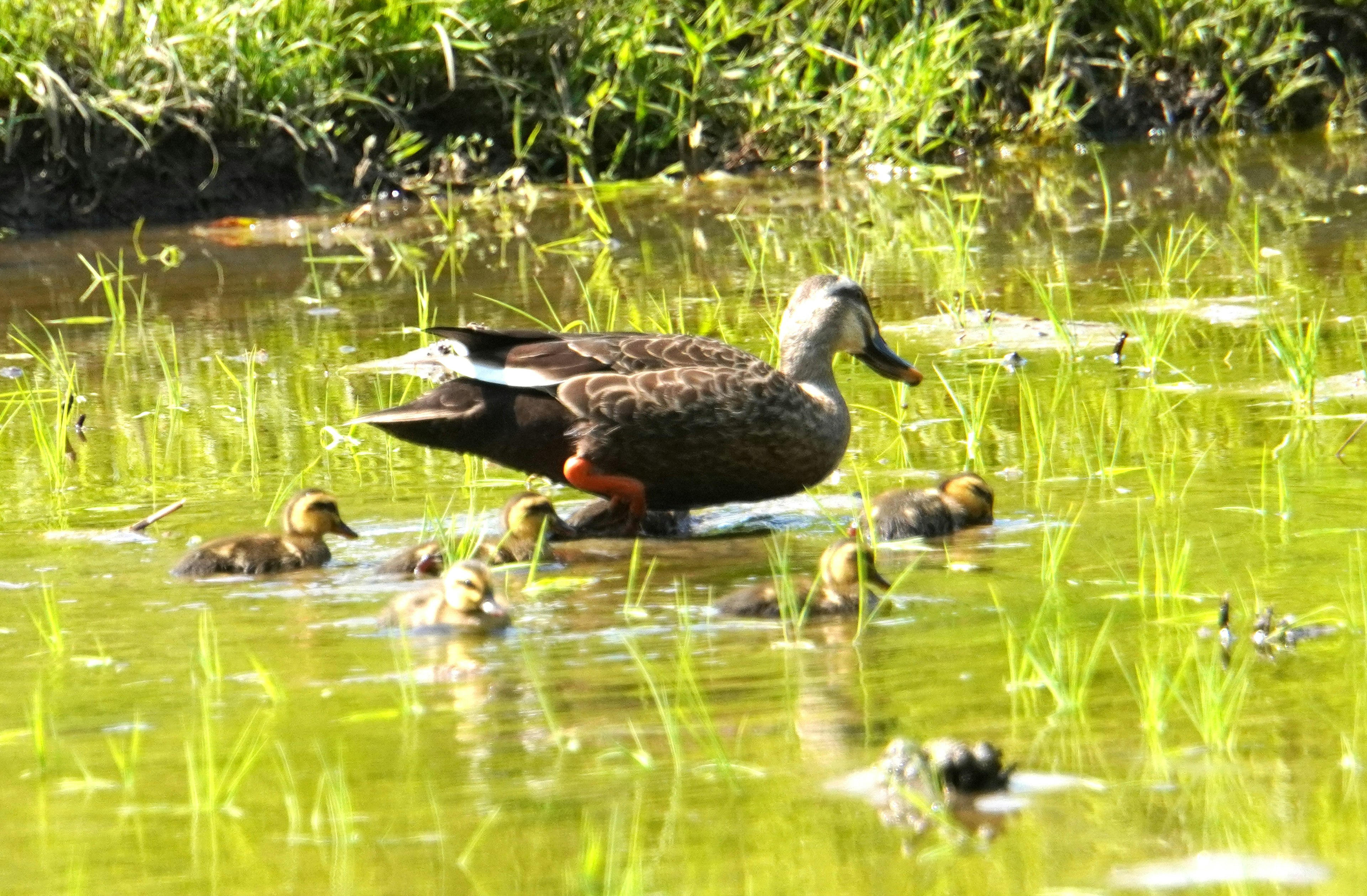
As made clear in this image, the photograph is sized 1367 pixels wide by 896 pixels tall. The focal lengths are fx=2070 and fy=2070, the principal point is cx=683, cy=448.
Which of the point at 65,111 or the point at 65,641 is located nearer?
the point at 65,641

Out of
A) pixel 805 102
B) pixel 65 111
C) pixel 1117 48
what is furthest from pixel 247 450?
pixel 1117 48

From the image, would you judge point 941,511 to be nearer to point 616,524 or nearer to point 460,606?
point 616,524

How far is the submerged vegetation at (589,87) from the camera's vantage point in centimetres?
1005

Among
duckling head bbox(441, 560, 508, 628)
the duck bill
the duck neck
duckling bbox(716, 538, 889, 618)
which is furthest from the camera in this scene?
the duck bill

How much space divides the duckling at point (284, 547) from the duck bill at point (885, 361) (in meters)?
1.78

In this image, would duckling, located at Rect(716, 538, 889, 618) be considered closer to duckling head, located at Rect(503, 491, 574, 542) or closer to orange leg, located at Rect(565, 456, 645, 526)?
duckling head, located at Rect(503, 491, 574, 542)

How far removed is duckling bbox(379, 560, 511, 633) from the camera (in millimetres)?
3855

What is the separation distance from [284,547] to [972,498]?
152 cm

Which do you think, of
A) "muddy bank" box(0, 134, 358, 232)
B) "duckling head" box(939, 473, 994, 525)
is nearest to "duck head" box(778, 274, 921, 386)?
"duckling head" box(939, 473, 994, 525)

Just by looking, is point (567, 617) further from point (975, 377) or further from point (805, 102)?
point (805, 102)

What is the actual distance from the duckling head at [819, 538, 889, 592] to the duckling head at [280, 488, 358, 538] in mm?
1160

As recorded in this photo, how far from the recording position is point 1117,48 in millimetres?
12289

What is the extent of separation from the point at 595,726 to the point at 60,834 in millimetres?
812

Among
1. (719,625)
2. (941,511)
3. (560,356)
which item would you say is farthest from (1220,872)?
(560,356)
